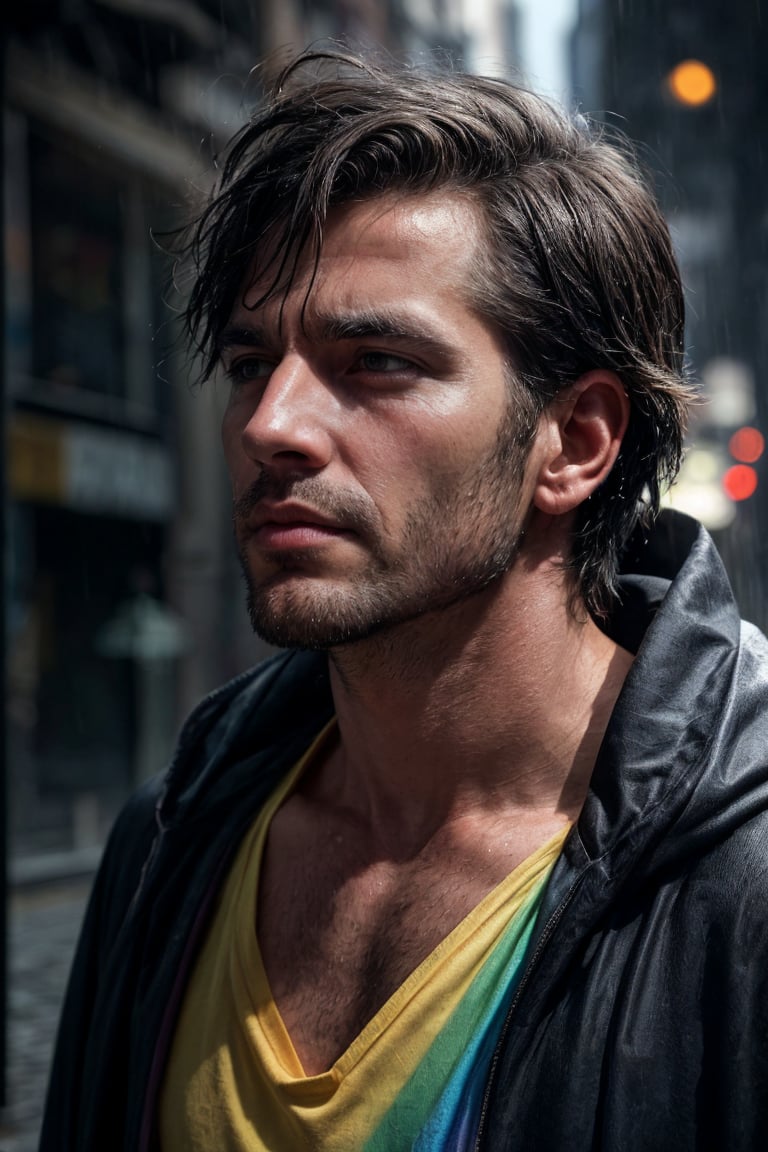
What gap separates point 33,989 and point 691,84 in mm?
7745

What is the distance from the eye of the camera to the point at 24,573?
15328mm

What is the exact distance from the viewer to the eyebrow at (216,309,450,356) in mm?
2139

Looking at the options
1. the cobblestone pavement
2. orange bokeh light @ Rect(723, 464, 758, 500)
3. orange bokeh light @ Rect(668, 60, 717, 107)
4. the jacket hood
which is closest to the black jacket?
the jacket hood

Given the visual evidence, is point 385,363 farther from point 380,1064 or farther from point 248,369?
point 380,1064

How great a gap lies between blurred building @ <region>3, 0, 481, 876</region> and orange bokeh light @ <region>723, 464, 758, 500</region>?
7.21 meters

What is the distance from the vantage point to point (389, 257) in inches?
86.2

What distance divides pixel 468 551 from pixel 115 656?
628 inches

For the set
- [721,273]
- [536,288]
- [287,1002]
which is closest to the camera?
[287,1002]

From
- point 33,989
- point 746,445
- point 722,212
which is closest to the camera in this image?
point 33,989

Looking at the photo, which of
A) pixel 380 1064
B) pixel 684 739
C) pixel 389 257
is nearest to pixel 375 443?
pixel 389 257

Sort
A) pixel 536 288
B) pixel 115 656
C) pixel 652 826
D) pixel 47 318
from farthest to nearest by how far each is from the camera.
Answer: pixel 115 656 < pixel 47 318 < pixel 536 288 < pixel 652 826

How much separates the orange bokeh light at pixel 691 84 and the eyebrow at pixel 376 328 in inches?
345

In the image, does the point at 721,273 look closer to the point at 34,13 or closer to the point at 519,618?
the point at 34,13

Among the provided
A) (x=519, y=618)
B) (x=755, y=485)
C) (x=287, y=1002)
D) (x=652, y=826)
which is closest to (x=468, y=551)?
(x=519, y=618)
